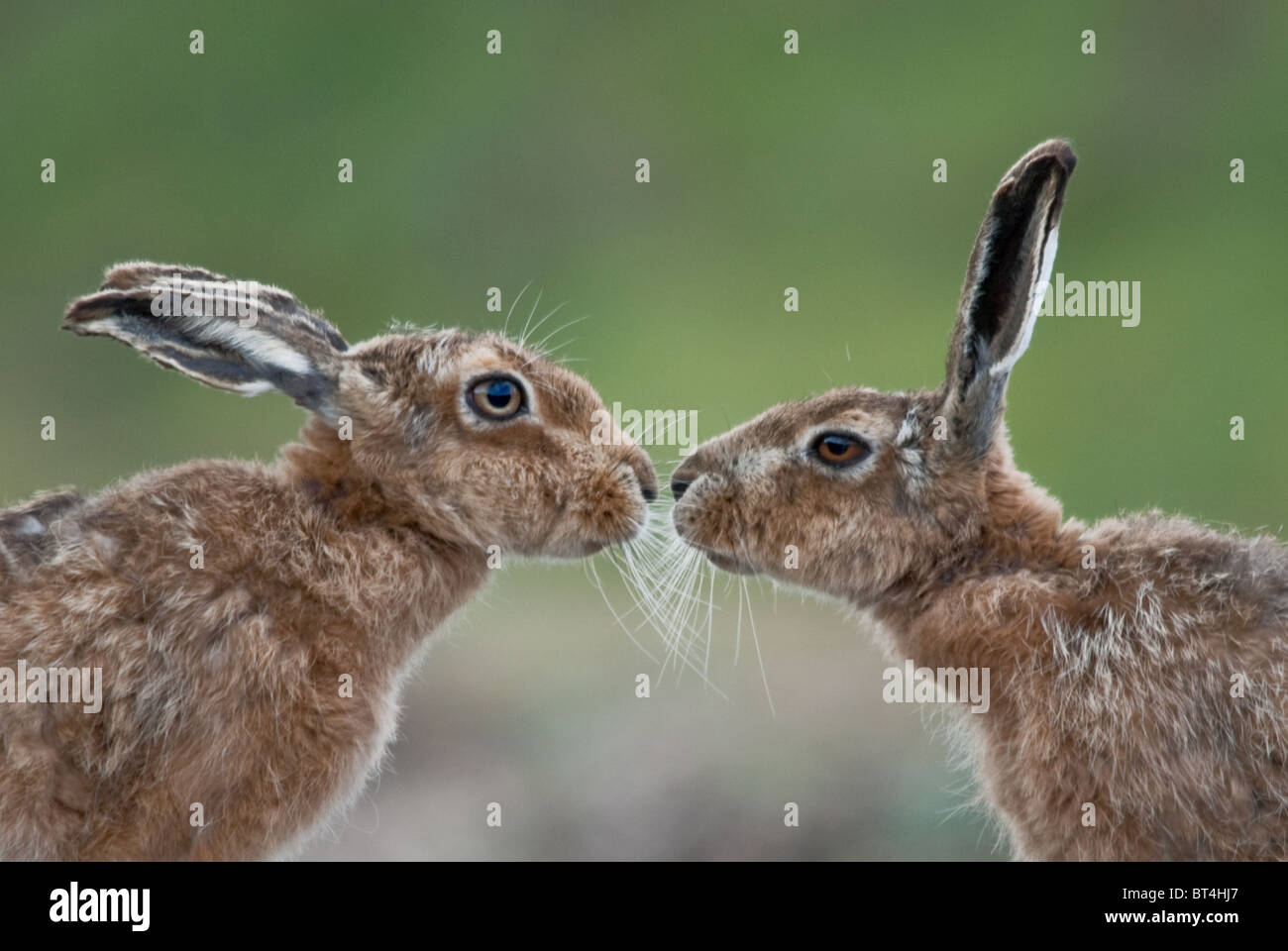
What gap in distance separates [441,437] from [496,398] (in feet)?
0.98

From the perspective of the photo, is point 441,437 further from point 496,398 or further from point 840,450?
point 840,450

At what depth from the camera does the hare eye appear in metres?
7.83

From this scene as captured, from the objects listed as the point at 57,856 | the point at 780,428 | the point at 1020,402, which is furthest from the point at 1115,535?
the point at 1020,402

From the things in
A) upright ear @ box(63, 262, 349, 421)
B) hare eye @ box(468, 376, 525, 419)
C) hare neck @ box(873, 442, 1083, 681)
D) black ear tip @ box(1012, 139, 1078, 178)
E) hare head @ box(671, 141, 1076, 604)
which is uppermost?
black ear tip @ box(1012, 139, 1078, 178)

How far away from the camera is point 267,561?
7.42 m

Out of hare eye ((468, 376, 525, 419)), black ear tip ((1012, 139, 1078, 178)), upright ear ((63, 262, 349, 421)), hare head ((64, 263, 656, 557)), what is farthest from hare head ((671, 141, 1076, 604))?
upright ear ((63, 262, 349, 421))

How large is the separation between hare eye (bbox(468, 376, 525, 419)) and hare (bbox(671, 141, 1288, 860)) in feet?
2.63

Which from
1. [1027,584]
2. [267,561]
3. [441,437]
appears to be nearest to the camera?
[267,561]

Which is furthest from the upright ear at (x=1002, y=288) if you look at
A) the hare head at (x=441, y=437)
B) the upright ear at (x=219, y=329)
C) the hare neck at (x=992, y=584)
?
the upright ear at (x=219, y=329)

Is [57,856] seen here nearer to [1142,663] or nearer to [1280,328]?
[1142,663]

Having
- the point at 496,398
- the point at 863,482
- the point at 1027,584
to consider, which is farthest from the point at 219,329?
the point at 1027,584

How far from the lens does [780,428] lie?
8023 mm

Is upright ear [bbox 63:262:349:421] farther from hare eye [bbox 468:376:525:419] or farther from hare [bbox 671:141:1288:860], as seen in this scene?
hare [bbox 671:141:1288:860]

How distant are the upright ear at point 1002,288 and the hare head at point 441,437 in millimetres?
1410
